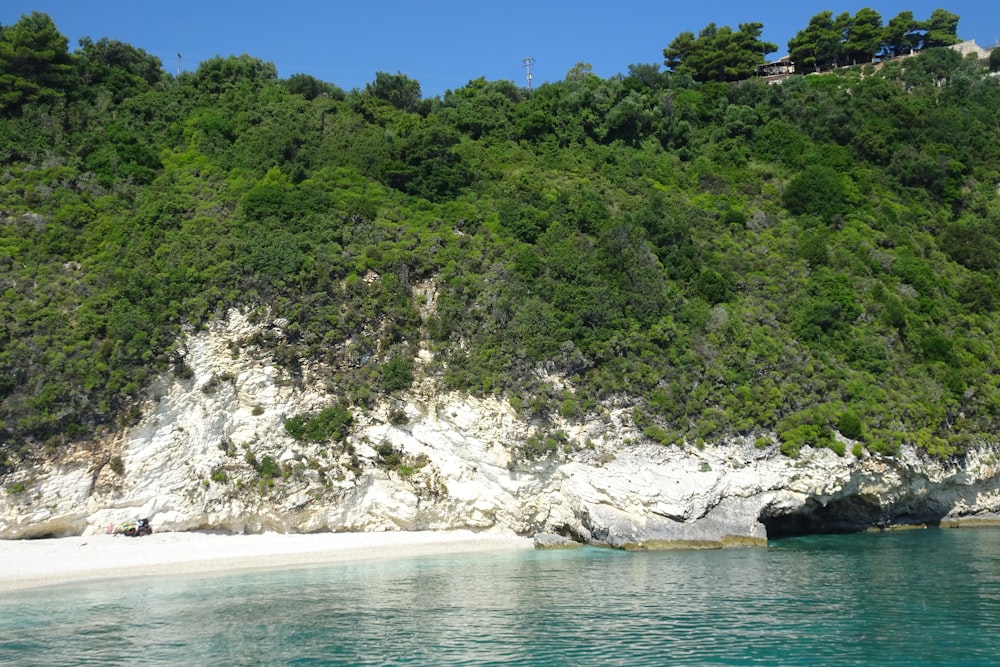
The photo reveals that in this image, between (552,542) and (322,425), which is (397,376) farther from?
(552,542)

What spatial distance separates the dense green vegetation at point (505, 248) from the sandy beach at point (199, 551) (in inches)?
165

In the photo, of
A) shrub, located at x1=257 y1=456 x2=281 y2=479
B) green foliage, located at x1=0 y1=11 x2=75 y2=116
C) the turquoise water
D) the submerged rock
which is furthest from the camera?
green foliage, located at x1=0 y1=11 x2=75 y2=116

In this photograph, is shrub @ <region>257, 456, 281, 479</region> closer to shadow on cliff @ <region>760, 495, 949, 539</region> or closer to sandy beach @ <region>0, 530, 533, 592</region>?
sandy beach @ <region>0, 530, 533, 592</region>

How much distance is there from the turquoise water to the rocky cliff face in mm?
3011

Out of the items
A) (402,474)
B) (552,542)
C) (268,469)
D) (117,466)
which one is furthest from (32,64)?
(552,542)

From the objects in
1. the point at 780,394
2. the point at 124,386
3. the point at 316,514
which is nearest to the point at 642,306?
the point at 780,394

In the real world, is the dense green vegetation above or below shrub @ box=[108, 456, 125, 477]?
above

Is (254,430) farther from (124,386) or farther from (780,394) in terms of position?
(780,394)

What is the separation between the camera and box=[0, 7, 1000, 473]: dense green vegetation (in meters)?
31.1

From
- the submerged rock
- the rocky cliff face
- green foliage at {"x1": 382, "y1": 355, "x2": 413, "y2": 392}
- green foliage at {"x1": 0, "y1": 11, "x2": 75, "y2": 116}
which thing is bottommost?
the submerged rock

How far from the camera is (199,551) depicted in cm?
2686

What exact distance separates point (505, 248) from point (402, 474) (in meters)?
12.5

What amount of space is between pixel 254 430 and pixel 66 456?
21.7ft

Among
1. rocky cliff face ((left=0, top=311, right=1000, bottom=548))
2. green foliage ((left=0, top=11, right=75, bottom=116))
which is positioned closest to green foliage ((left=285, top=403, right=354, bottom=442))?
rocky cliff face ((left=0, top=311, right=1000, bottom=548))
